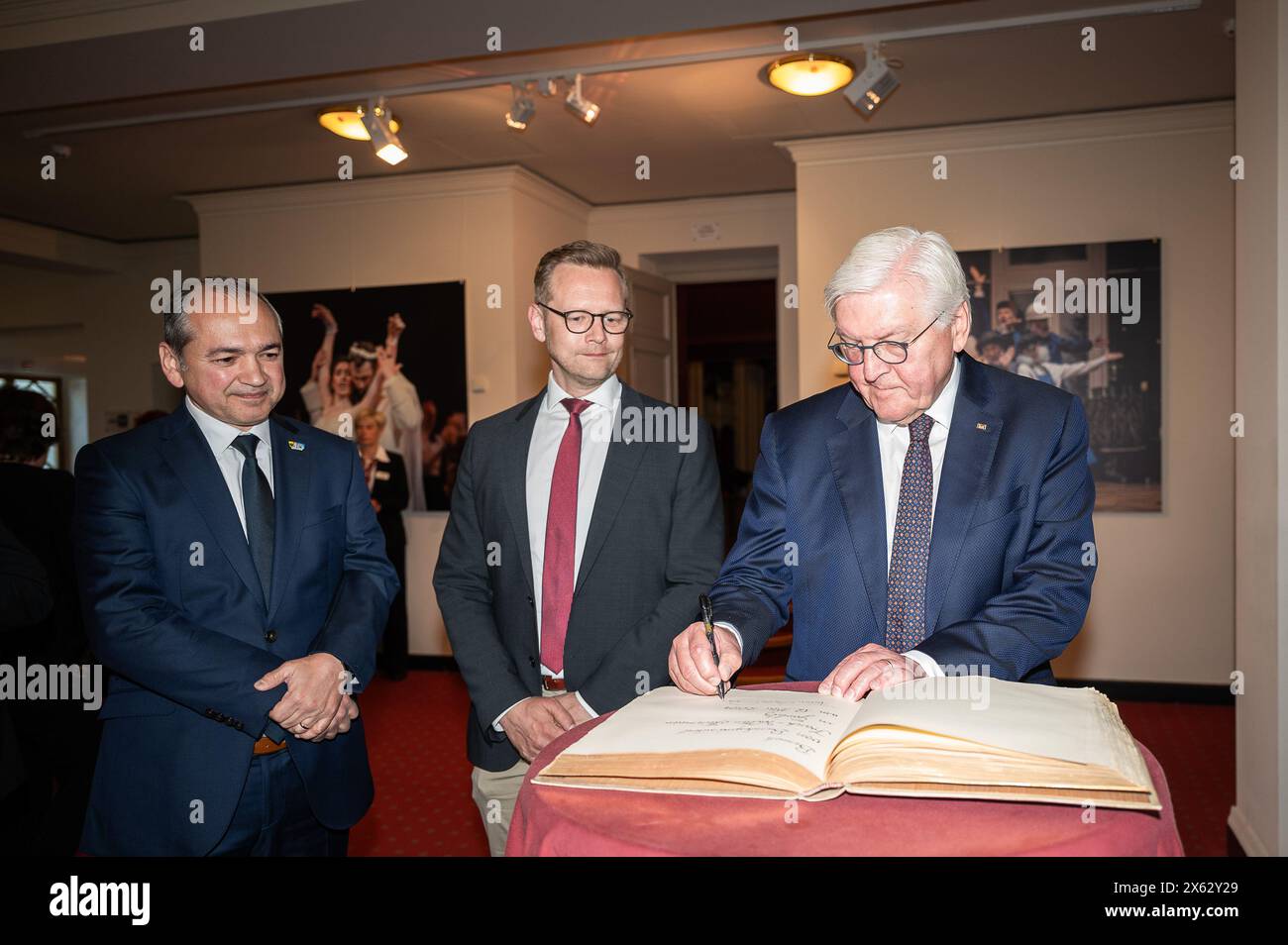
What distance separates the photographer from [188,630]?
1.88 metres

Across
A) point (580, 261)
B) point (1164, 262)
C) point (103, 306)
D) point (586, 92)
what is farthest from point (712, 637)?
point (103, 306)

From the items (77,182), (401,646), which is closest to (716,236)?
(401,646)

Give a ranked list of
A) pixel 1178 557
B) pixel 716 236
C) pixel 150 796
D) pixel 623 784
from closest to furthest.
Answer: pixel 623 784 < pixel 150 796 < pixel 1178 557 < pixel 716 236

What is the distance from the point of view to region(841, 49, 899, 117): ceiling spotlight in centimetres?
461

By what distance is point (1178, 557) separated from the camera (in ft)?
19.2

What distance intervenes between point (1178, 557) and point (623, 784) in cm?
580

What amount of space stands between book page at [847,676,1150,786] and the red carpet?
Result: 2.93m

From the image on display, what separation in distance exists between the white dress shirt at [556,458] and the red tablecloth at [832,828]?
3.30 feet

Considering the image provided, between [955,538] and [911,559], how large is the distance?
0.09 metres

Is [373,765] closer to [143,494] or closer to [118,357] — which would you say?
[143,494]

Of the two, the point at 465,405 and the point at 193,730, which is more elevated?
the point at 465,405

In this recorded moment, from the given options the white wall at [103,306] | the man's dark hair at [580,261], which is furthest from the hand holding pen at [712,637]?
the white wall at [103,306]

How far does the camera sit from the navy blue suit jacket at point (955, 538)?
1.65m

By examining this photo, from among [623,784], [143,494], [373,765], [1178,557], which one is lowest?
[373,765]
